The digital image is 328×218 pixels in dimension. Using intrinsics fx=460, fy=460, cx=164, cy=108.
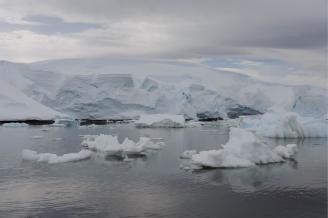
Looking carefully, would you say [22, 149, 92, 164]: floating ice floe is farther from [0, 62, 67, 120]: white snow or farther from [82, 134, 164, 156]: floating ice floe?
[0, 62, 67, 120]: white snow

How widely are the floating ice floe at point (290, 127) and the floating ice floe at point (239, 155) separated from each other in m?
11.1

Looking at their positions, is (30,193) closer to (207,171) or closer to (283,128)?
(207,171)

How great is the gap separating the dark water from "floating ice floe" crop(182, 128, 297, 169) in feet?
1.55

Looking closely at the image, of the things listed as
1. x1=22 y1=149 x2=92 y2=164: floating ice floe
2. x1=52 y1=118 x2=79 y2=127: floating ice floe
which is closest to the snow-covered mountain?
x1=52 y1=118 x2=79 y2=127: floating ice floe

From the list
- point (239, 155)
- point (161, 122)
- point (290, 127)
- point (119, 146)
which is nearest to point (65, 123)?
point (161, 122)

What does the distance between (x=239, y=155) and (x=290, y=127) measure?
13.8 m

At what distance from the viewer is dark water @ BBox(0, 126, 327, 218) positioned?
33.1ft

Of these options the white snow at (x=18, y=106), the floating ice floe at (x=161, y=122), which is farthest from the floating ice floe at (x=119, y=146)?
the white snow at (x=18, y=106)

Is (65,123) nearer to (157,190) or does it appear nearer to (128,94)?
(128,94)

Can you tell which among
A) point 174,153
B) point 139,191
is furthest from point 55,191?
point 174,153

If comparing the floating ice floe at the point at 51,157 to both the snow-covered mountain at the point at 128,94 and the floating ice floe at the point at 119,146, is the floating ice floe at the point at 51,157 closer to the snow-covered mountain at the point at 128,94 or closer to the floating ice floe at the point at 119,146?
the floating ice floe at the point at 119,146

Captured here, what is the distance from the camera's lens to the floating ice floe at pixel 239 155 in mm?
15750

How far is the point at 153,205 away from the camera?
412 inches

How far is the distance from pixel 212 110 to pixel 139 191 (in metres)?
46.9
